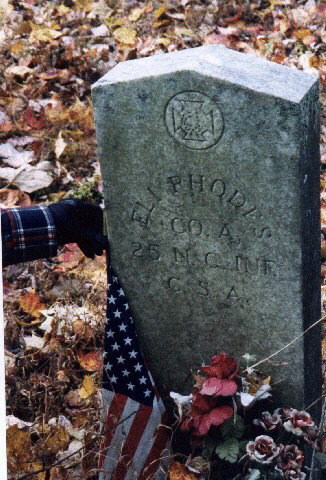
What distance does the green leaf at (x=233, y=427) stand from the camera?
2.54m

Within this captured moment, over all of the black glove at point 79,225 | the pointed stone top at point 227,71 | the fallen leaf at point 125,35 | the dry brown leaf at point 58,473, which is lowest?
the dry brown leaf at point 58,473

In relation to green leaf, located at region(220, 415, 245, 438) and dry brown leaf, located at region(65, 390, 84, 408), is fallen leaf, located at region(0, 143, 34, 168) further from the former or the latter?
A: green leaf, located at region(220, 415, 245, 438)

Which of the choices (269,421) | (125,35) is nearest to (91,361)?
(269,421)

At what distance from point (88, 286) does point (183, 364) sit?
108cm

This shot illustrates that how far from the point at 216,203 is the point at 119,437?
1097 mm

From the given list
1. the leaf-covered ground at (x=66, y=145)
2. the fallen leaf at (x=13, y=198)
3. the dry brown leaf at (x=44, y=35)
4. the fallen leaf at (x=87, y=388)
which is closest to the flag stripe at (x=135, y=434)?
the leaf-covered ground at (x=66, y=145)

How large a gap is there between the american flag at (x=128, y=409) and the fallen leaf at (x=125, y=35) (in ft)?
11.9

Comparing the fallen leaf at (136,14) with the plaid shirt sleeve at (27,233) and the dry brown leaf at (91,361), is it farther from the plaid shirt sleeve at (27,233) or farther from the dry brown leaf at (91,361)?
the plaid shirt sleeve at (27,233)

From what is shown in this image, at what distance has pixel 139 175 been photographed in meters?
2.61

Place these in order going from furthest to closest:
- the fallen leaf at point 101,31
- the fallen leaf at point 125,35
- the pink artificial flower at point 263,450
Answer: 1. the fallen leaf at point 101,31
2. the fallen leaf at point 125,35
3. the pink artificial flower at point 263,450

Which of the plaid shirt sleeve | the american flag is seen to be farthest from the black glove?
the american flag

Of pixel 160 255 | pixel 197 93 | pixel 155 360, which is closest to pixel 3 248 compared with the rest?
pixel 160 255

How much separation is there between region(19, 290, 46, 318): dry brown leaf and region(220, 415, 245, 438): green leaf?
5.03ft

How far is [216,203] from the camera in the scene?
→ 253cm
